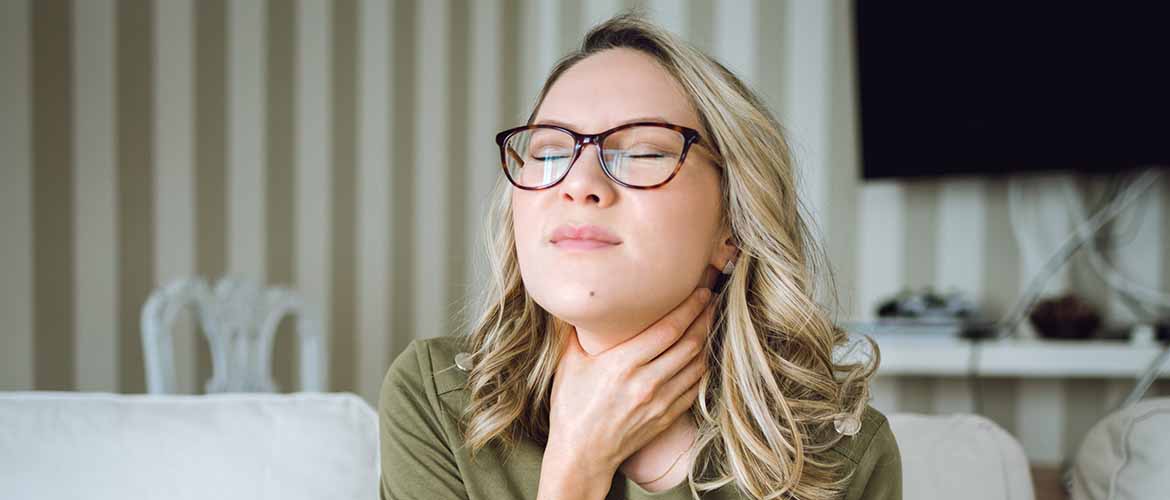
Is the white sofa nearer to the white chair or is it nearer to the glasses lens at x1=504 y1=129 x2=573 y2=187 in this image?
the glasses lens at x1=504 y1=129 x2=573 y2=187

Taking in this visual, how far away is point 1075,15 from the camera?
7.97 feet

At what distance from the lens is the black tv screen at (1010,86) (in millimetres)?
2375

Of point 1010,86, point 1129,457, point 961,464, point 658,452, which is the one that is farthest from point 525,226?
point 1010,86

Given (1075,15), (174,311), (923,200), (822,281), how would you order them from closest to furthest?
(822,281), (174,311), (1075,15), (923,200)

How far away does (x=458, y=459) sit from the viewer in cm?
91

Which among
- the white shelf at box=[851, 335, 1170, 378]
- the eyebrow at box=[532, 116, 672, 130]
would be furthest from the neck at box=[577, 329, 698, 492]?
the white shelf at box=[851, 335, 1170, 378]

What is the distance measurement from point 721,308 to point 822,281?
0.63 ft

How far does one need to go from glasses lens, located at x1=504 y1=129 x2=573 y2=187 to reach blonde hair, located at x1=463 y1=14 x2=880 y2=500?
0.09 metres

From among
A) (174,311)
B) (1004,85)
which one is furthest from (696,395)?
(1004,85)

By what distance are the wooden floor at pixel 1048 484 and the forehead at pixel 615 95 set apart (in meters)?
1.64

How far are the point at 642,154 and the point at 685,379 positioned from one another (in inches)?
9.9

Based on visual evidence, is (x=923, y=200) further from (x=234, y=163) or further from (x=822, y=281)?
(x=234, y=163)

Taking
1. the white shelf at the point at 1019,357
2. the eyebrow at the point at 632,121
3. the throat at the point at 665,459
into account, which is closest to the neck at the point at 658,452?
the throat at the point at 665,459

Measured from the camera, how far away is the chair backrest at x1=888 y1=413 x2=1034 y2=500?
3.26ft
